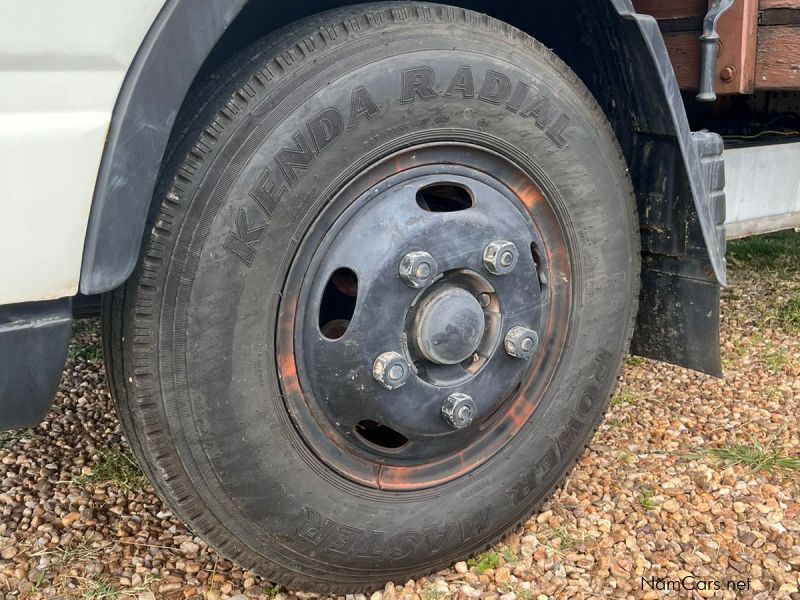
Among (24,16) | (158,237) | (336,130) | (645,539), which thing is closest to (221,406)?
(158,237)

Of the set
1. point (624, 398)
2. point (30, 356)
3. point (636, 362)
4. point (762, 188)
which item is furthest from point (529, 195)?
point (636, 362)

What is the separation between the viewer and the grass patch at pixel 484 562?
1981mm

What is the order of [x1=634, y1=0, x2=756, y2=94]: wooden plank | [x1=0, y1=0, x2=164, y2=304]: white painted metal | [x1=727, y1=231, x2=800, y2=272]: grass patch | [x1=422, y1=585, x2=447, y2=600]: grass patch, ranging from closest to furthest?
[x1=0, y1=0, x2=164, y2=304]: white painted metal
[x1=422, y1=585, x2=447, y2=600]: grass patch
[x1=634, y1=0, x2=756, y2=94]: wooden plank
[x1=727, y1=231, x2=800, y2=272]: grass patch

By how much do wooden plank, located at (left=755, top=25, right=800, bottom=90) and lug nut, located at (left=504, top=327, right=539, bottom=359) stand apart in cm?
117

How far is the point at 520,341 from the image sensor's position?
72.5 inches

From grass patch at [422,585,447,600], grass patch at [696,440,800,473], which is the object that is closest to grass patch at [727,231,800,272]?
grass patch at [696,440,800,473]

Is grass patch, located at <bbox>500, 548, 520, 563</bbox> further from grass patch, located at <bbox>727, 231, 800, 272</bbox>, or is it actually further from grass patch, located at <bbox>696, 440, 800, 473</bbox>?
grass patch, located at <bbox>727, 231, 800, 272</bbox>

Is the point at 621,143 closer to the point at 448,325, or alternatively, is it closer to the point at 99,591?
the point at 448,325

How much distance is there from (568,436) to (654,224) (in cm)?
65

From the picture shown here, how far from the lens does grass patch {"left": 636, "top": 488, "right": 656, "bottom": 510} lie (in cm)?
224

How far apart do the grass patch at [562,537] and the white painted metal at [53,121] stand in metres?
1.42

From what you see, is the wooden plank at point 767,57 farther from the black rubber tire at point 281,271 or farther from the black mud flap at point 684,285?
the black rubber tire at point 281,271

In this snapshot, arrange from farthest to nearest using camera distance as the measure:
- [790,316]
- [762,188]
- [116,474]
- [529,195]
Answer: [790,316] < [762,188] < [116,474] < [529,195]
